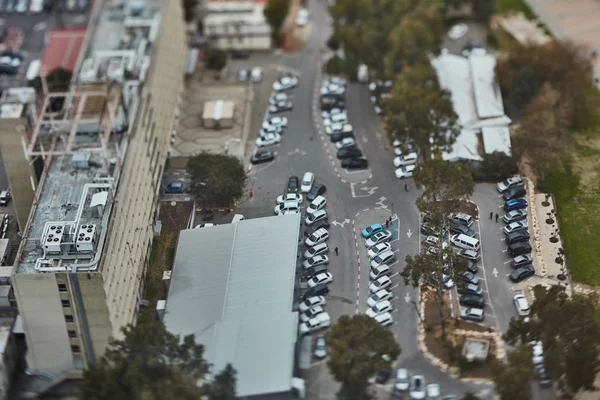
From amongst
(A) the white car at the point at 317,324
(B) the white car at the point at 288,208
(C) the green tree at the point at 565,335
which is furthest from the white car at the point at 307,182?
(C) the green tree at the point at 565,335

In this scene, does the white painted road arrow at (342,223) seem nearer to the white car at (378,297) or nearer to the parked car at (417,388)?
the white car at (378,297)

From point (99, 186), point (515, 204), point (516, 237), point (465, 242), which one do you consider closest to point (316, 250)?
point (465, 242)

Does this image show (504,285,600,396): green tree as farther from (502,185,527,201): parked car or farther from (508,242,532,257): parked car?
(502,185,527,201): parked car

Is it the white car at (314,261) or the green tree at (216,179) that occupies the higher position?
the green tree at (216,179)

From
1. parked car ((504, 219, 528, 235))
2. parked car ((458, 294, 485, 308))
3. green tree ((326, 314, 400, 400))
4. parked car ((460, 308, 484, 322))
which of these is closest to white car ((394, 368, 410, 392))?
green tree ((326, 314, 400, 400))

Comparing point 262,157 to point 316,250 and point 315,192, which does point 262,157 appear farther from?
point 316,250

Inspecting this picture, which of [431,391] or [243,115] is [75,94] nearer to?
[243,115]

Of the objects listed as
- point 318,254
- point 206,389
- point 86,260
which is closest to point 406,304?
point 318,254
